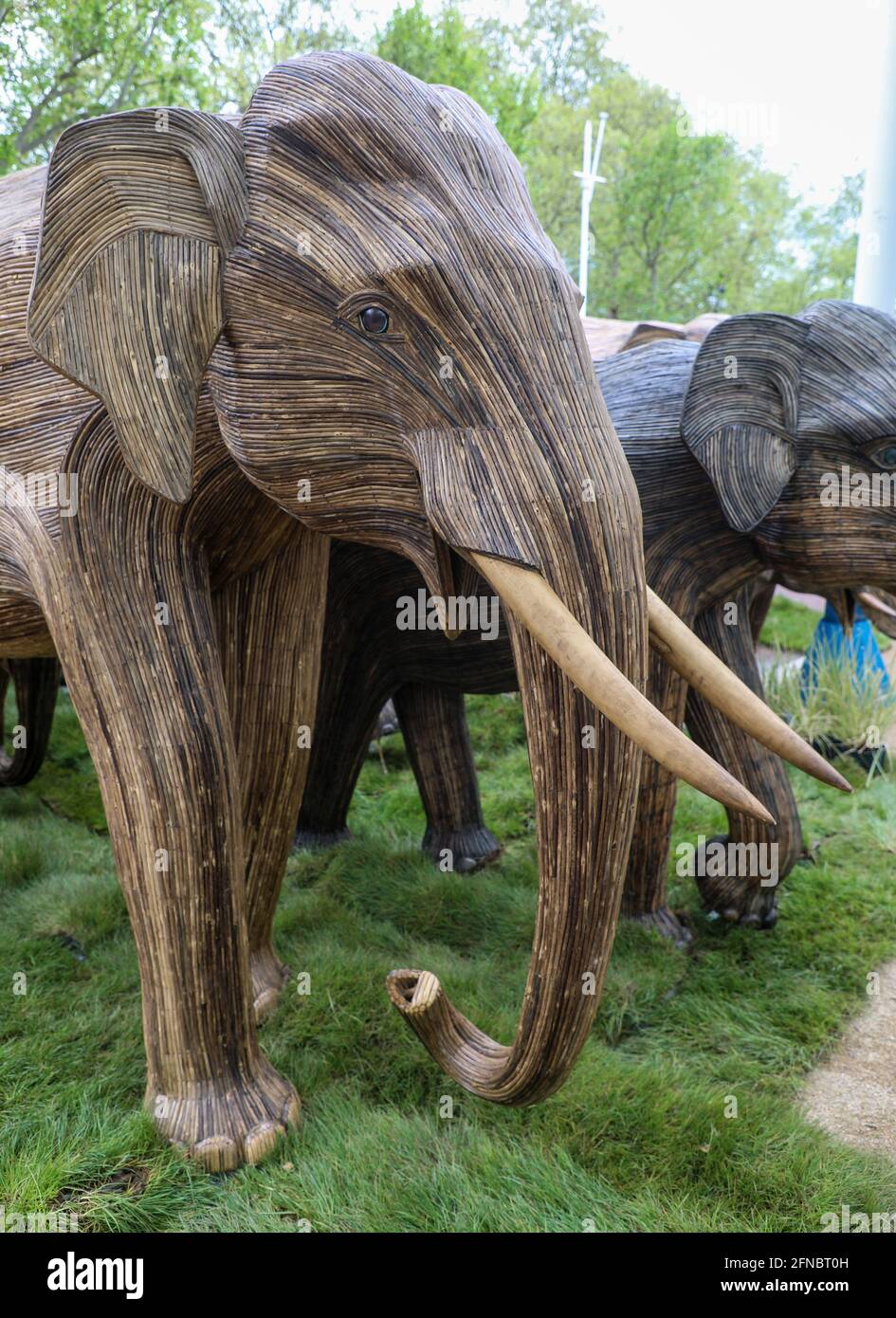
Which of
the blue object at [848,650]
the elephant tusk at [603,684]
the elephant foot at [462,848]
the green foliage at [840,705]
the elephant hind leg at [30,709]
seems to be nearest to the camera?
the elephant tusk at [603,684]

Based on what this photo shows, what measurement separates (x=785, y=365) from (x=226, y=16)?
15.7m

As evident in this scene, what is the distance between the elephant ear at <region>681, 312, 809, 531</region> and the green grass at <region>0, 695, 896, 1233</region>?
1251 mm

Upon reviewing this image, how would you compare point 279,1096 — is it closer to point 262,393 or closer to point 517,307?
point 262,393

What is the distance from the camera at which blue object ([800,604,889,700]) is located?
5.20 meters

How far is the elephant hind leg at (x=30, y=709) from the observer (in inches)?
146

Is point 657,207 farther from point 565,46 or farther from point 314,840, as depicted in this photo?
point 314,840

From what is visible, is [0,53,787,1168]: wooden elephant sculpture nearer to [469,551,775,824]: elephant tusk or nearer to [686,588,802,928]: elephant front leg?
[469,551,775,824]: elephant tusk

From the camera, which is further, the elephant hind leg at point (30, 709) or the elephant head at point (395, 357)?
the elephant hind leg at point (30, 709)

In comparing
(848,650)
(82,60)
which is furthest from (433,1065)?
(82,60)

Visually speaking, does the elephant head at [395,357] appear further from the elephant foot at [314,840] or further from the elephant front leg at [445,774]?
the elephant foot at [314,840]

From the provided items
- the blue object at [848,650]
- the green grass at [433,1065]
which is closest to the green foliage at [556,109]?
the blue object at [848,650]

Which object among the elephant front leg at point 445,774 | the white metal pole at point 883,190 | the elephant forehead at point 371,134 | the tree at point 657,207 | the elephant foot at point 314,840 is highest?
the tree at point 657,207

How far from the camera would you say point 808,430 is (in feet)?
8.47

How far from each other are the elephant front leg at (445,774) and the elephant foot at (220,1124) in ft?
4.99
